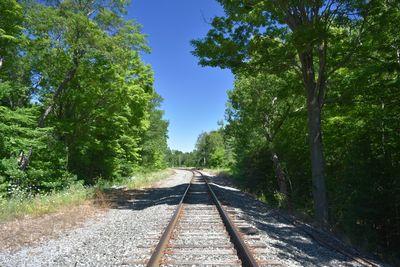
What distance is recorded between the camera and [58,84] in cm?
2023

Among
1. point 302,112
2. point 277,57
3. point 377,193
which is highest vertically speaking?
point 277,57

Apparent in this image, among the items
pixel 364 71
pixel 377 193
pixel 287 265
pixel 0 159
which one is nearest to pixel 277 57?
pixel 364 71

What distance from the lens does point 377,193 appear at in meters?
11.2

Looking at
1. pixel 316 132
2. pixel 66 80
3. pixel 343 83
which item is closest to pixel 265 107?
pixel 343 83

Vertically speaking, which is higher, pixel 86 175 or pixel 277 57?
pixel 277 57

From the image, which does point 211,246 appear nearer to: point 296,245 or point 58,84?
point 296,245

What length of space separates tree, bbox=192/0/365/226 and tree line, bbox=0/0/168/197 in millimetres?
6887

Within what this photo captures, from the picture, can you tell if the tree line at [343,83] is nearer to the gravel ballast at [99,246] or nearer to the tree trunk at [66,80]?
the gravel ballast at [99,246]

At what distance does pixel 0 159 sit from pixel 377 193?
46.4 feet

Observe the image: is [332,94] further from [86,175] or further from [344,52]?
[86,175]

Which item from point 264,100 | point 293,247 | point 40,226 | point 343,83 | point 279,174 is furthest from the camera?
point 264,100

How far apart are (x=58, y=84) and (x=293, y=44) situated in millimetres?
14115

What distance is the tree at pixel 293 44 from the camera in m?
11.8

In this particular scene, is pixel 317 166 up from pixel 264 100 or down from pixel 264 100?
down
